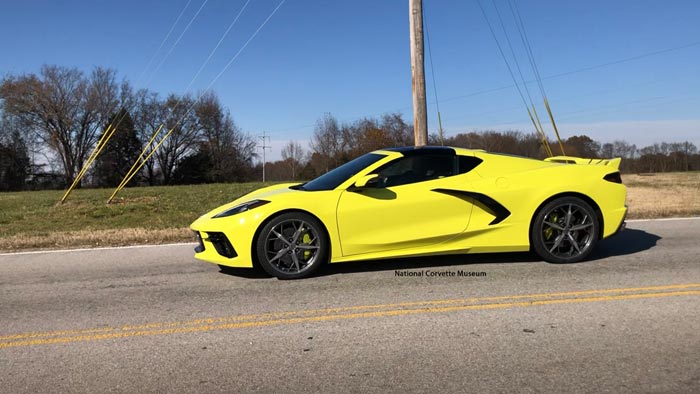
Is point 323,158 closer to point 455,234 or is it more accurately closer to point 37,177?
point 37,177

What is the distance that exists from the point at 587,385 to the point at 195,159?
75973mm

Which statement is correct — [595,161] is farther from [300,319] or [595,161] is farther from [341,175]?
[300,319]

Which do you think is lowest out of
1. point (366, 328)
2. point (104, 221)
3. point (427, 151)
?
point (366, 328)

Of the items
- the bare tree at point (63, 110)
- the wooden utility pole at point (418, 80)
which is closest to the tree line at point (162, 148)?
the bare tree at point (63, 110)

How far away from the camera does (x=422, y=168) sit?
577cm

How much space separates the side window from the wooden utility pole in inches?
203

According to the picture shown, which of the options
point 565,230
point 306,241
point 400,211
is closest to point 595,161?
point 565,230

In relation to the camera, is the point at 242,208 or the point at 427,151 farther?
the point at 427,151

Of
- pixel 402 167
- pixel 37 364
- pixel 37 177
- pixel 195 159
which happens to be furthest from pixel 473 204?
pixel 195 159

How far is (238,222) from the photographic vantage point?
5.27 m

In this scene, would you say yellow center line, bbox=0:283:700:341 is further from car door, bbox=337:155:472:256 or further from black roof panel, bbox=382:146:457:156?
black roof panel, bbox=382:146:457:156

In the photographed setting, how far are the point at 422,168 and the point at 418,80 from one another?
18.9ft

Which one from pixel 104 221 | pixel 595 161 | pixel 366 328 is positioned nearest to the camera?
pixel 366 328

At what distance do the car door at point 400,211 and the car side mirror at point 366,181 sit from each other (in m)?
0.07
